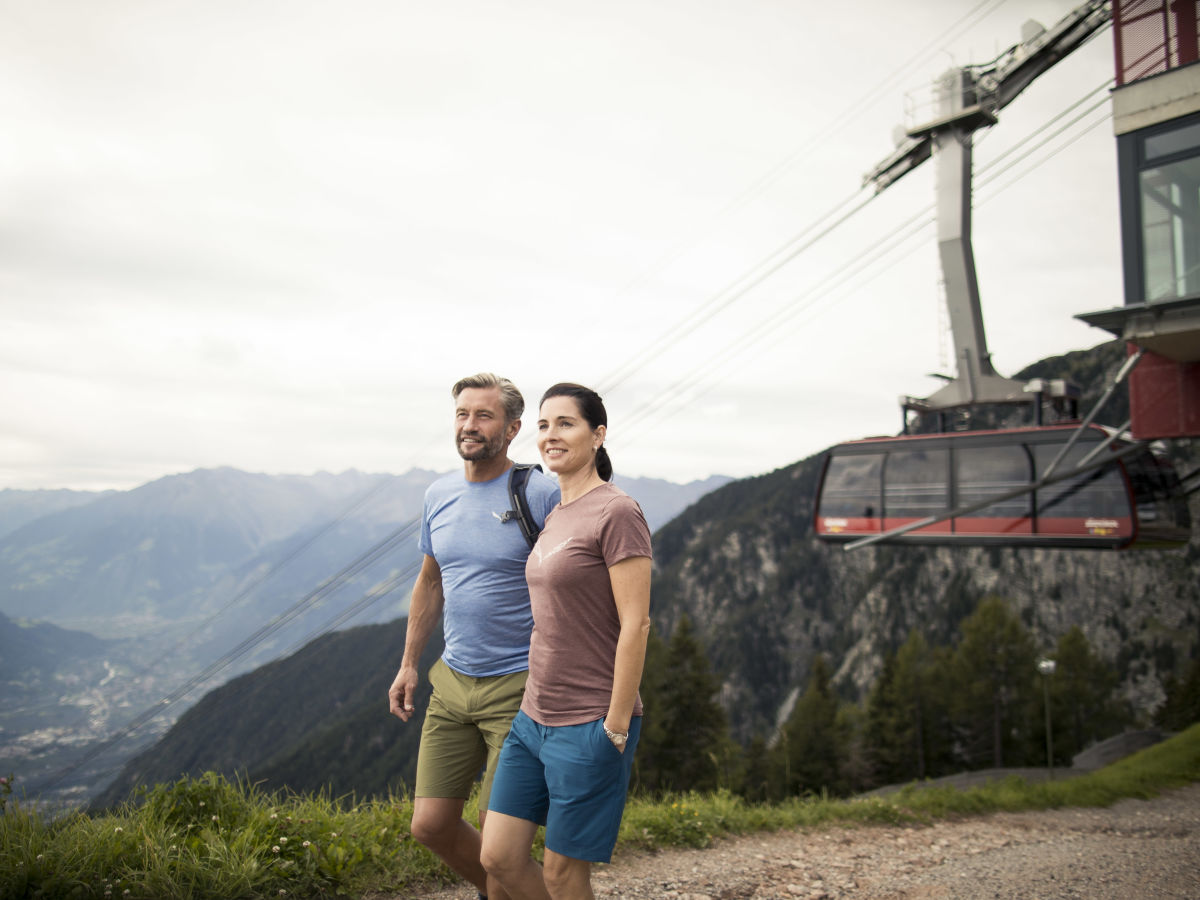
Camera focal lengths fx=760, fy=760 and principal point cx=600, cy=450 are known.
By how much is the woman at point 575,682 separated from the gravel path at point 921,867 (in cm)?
167

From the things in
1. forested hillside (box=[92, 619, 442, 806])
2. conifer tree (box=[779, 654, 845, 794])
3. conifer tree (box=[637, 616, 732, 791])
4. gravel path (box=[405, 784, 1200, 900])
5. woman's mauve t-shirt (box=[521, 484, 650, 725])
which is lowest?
forested hillside (box=[92, 619, 442, 806])

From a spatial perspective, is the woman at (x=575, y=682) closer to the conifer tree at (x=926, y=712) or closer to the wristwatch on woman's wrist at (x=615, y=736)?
the wristwatch on woman's wrist at (x=615, y=736)

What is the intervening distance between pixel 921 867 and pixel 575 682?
4201 millimetres

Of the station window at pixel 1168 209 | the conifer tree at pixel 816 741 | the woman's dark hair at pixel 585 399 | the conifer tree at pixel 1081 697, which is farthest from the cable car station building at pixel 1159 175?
the conifer tree at pixel 1081 697

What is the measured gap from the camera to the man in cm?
309

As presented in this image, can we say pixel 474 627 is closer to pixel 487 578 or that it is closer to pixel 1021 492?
pixel 487 578

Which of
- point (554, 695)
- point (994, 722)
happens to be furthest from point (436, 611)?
point (994, 722)

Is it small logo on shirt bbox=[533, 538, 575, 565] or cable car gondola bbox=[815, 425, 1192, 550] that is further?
cable car gondola bbox=[815, 425, 1192, 550]

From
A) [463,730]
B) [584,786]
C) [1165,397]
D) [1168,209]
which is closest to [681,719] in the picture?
[1165,397]

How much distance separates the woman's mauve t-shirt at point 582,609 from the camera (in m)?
2.48

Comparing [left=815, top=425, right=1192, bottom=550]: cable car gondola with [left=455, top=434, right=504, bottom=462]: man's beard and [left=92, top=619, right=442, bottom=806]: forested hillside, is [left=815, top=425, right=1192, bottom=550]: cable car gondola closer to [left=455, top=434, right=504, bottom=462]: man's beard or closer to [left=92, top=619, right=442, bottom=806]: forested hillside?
[left=455, top=434, right=504, bottom=462]: man's beard

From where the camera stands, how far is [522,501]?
3.16 metres

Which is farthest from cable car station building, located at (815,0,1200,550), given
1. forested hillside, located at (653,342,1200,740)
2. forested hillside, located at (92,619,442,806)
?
forested hillside, located at (92,619,442,806)

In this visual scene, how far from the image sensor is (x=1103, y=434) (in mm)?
11914
